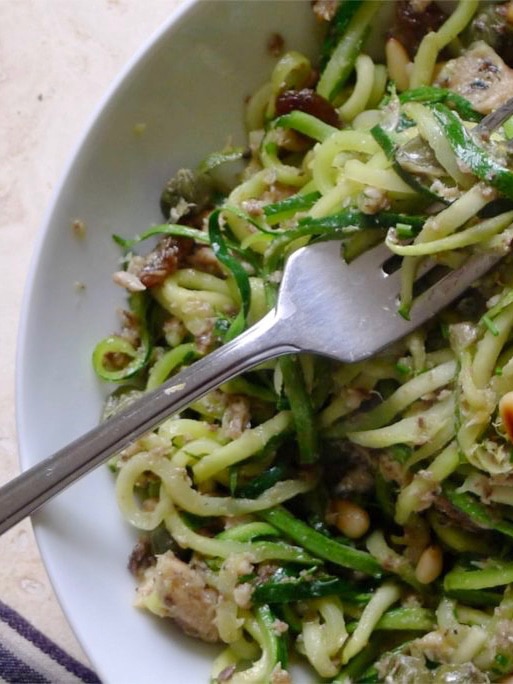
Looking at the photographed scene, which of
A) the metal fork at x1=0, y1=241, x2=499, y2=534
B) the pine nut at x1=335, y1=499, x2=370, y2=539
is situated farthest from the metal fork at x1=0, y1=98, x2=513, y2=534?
the pine nut at x1=335, y1=499, x2=370, y2=539

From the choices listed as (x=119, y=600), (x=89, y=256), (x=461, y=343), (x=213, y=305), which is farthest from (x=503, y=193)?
(x=119, y=600)

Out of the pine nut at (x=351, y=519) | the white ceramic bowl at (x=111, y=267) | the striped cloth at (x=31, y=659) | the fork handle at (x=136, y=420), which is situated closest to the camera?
the fork handle at (x=136, y=420)

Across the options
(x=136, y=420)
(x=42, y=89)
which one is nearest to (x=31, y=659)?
(x=136, y=420)

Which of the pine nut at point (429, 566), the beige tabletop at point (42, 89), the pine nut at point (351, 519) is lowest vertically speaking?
the pine nut at point (429, 566)

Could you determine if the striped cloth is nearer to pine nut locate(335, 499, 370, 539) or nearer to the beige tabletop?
the beige tabletop

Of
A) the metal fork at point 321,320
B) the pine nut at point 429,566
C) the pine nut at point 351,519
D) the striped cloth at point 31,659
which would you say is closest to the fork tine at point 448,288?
the metal fork at point 321,320

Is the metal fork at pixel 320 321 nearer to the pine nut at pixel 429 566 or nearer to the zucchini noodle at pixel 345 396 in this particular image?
the zucchini noodle at pixel 345 396

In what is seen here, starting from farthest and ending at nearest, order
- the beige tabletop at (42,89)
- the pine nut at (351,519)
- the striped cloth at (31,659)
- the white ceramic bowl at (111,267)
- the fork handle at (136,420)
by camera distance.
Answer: the beige tabletop at (42,89), the striped cloth at (31,659), the pine nut at (351,519), the white ceramic bowl at (111,267), the fork handle at (136,420)

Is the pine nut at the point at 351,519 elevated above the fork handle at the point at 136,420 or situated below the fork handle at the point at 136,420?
below
